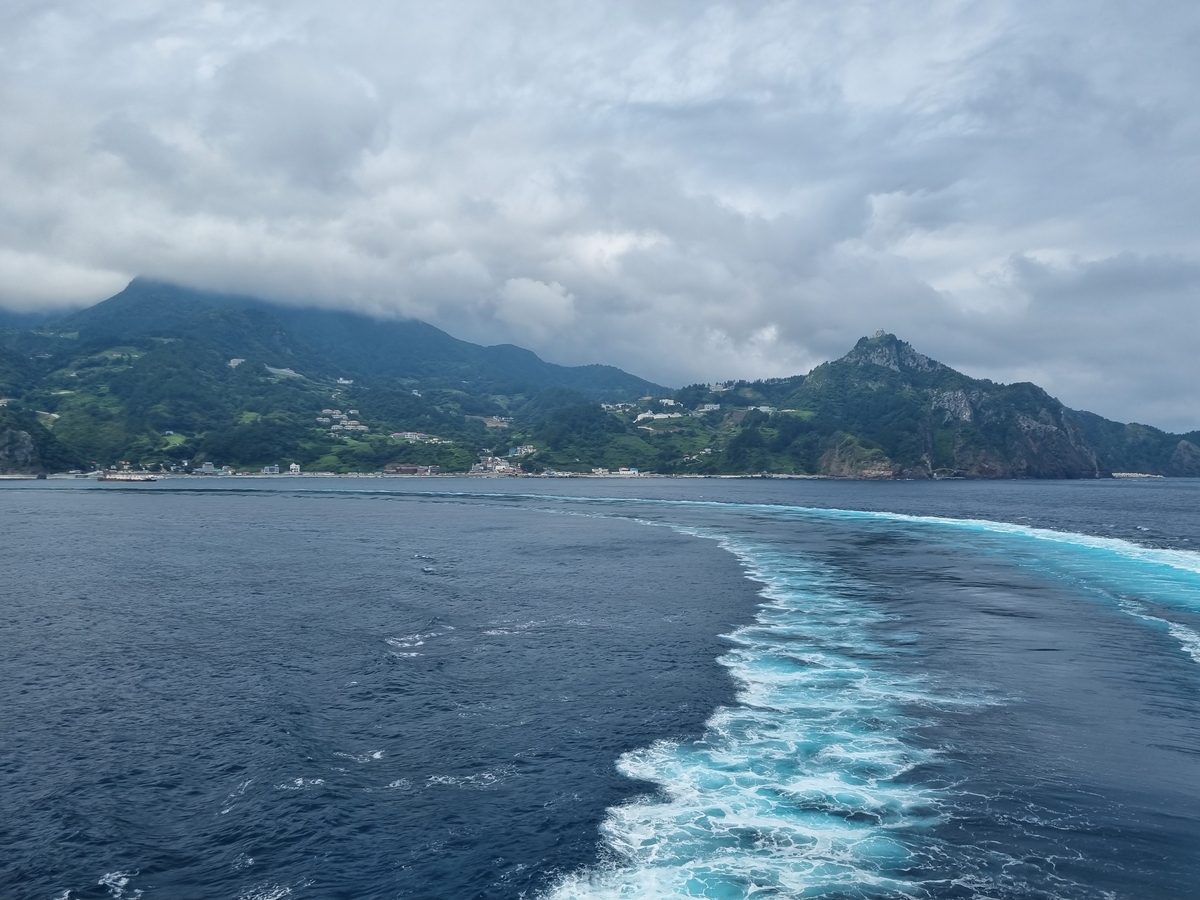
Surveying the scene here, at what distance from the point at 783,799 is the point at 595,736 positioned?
865cm

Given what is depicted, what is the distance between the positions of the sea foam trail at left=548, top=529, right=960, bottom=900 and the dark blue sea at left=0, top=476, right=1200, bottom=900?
0.13 meters

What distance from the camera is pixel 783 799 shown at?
25641 millimetres

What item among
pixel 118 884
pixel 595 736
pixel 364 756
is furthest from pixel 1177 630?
pixel 118 884

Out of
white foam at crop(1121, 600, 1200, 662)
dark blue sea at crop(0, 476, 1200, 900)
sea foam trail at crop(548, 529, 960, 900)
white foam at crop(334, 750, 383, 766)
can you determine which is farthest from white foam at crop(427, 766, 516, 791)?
white foam at crop(1121, 600, 1200, 662)

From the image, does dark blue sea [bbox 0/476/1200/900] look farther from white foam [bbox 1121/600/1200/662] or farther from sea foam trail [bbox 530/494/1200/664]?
Answer: sea foam trail [bbox 530/494/1200/664]

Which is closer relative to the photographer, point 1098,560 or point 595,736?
point 595,736

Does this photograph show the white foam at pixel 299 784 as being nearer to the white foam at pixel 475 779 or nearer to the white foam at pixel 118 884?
the white foam at pixel 475 779

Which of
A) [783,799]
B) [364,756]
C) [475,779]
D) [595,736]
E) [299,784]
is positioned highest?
[783,799]

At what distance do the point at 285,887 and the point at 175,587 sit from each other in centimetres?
5277

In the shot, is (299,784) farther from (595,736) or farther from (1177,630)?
(1177,630)

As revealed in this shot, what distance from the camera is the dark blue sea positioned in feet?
70.4

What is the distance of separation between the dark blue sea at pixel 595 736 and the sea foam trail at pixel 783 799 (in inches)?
5.0

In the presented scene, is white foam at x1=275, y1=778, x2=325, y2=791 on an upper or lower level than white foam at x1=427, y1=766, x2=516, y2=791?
lower

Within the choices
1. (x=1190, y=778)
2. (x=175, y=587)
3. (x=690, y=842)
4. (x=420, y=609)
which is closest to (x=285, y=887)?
(x=690, y=842)
